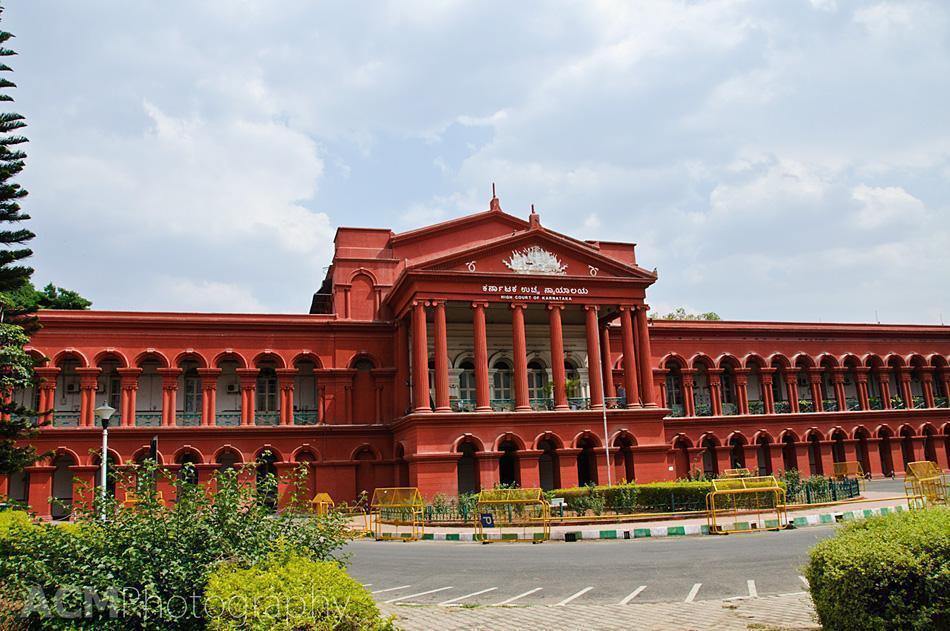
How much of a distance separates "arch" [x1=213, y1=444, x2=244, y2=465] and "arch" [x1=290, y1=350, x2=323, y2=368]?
15.1ft

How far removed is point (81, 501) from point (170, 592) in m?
2.19

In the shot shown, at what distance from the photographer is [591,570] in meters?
13.3

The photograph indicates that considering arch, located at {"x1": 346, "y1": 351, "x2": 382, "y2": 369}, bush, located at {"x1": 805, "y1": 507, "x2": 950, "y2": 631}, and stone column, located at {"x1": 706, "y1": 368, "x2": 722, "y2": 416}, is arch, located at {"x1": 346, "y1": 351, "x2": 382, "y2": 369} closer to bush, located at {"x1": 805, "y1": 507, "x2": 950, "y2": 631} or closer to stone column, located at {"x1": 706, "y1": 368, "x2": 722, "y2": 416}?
stone column, located at {"x1": 706, "y1": 368, "x2": 722, "y2": 416}

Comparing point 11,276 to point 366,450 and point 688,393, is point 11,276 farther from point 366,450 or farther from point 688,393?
point 688,393

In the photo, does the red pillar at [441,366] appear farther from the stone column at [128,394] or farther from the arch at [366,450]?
the stone column at [128,394]

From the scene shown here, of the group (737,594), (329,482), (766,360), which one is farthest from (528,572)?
(766,360)

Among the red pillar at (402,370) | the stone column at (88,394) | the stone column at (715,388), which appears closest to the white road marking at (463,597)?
the red pillar at (402,370)

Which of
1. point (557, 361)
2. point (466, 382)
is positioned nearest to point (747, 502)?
point (557, 361)

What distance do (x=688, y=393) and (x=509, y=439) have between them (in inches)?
555

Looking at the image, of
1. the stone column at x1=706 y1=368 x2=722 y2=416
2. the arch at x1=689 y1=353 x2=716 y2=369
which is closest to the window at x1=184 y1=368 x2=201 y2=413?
the arch at x1=689 y1=353 x2=716 y2=369

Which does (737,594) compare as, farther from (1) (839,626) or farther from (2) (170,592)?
(2) (170,592)

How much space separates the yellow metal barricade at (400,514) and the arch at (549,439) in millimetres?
6581

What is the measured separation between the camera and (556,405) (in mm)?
32250

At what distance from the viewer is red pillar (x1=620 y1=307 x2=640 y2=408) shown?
3325 cm
